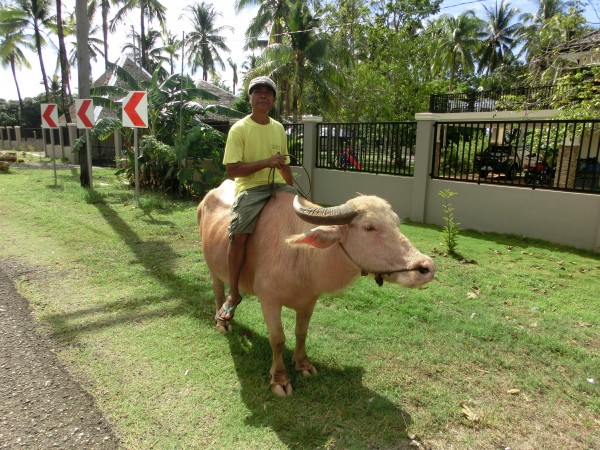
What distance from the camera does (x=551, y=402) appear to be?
Result: 307 centimetres

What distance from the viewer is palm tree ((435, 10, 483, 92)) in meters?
33.6

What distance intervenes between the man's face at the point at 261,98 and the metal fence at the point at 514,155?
6.32 meters

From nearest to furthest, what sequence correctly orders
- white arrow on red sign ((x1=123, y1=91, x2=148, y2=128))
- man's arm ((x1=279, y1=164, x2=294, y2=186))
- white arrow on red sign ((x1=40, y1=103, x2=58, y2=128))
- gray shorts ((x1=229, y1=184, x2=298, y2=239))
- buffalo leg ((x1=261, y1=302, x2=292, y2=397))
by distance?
buffalo leg ((x1=261, y1=302, x2=292, y2=397)) < gray shorts ((x1=229, y1=184, x2=298, y2=239)) < man's arm ((x1=279, y1=164, x2=294, y2=186)) < white arrow on red sign ((x1=123, y1=91, x2=148, y2=128)) < white arrow on red sign ((x1=40, y1=103, x2=58, y2=128))

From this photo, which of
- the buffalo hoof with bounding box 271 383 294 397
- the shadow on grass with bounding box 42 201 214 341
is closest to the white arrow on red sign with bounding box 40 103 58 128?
the shadow on grass with bounding box 42 201 214 341

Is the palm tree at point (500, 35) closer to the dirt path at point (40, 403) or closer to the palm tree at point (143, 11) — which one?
the palm tree at point (143, 11)

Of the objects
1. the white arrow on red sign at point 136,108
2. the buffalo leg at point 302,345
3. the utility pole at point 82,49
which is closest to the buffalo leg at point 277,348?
the buffalo leg at point 302,345

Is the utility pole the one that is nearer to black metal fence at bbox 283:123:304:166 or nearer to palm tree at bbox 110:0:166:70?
black metal fence at bbox 283:123:304:166

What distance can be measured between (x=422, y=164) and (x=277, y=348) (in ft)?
23.0

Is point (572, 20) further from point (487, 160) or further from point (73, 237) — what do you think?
point (73, 237)

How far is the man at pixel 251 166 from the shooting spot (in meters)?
3.14

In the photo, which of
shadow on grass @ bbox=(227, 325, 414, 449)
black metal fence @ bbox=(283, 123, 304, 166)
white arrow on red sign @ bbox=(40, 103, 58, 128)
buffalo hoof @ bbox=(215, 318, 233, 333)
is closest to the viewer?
shadow on grass @ bbox=(227, 325, 414, 449)

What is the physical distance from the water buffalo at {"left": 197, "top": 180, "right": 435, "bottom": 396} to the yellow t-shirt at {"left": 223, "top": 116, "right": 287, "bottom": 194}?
0.83 ft

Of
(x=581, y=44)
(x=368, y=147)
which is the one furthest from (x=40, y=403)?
(x=581, y=44)

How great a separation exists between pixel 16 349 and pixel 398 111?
18.1m
